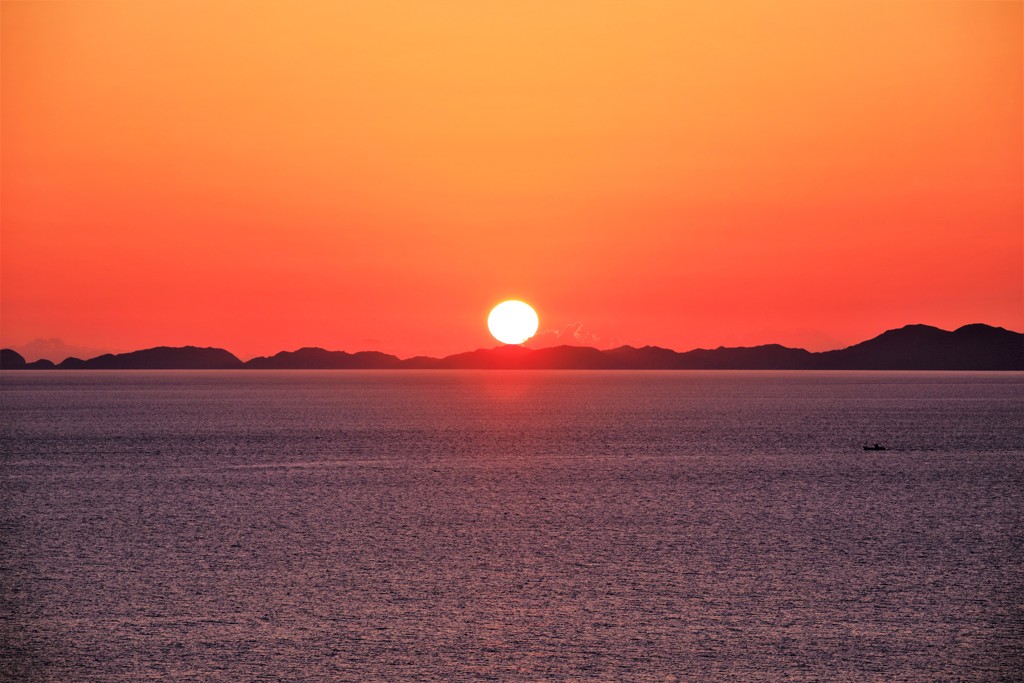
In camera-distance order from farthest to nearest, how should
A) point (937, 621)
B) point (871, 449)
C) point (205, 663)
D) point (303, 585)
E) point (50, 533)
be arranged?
point (871, 449), point (50, 533), point (303, 585), point (937, 621), point (205, 663)

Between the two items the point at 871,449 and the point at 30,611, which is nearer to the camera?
the point at 30,611

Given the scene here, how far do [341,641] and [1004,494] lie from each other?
31.6 m

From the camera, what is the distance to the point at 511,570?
22.6m

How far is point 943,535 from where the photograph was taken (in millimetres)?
28625

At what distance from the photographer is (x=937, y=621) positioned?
17.9 m

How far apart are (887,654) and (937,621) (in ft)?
8.66

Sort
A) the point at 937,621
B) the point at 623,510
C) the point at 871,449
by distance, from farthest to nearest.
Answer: the point at 871,449 → the point at 623,510 → the point at 937,621

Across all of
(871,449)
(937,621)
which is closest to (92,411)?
(871,449)

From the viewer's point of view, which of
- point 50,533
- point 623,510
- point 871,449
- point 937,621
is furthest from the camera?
point 871,449

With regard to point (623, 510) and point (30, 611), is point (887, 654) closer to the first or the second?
point (30, 611)

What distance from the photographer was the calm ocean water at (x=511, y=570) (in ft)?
51.2

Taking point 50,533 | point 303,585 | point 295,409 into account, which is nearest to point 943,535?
point 303,585

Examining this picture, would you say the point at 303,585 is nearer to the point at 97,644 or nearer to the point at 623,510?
the point at 97,644

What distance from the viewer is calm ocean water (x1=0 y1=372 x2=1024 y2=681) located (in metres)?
15.6
